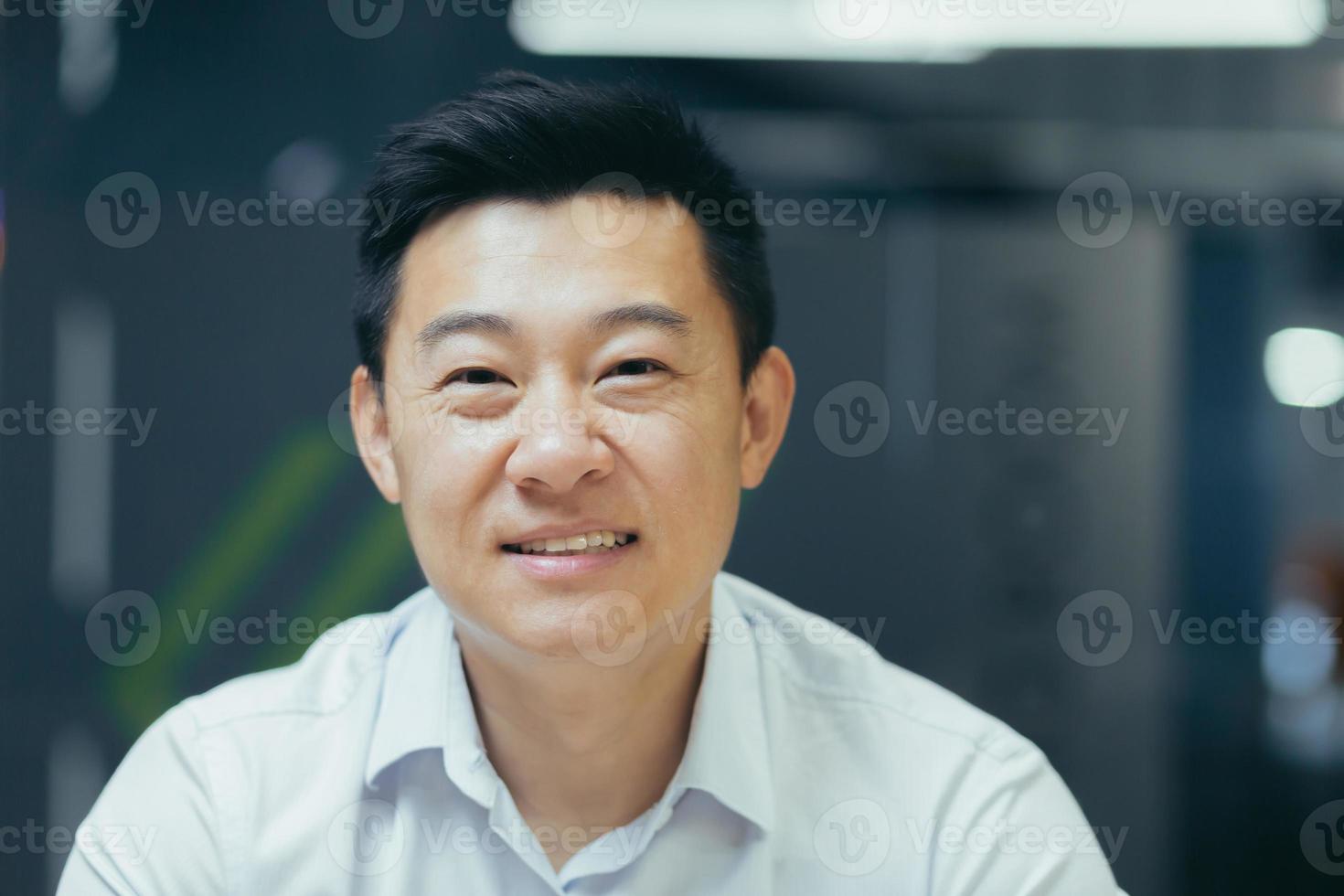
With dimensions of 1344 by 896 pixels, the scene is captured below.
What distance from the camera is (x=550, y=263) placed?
1.14m

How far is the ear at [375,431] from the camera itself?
1.29 metres

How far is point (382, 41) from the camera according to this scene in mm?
1640

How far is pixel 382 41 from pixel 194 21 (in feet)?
0.95

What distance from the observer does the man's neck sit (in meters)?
1.26

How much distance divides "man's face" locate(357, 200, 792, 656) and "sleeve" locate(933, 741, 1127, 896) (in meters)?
0.41

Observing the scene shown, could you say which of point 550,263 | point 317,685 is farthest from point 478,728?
point 550,263

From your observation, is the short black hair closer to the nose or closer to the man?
the man

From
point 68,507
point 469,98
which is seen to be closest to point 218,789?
point 68,507

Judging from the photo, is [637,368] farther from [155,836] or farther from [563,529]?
[155,836]

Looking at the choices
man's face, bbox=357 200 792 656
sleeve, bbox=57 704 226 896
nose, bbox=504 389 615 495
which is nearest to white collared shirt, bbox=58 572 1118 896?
sleeve, bbox=57 704 226 896

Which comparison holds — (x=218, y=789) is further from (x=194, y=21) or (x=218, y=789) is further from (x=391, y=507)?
(x=194, y=21)

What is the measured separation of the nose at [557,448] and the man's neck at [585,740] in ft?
0.84

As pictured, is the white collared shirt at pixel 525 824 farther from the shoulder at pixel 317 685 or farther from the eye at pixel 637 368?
the eye at pixel 637 368

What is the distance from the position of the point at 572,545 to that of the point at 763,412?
1.11ft
